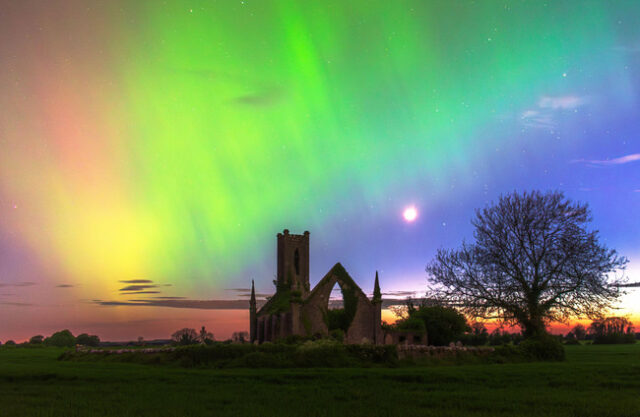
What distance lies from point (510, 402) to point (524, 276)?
26.2 metres

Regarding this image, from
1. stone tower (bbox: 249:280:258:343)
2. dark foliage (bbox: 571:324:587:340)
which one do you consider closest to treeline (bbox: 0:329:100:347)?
stone tower (bbox: 249:280:258:343)

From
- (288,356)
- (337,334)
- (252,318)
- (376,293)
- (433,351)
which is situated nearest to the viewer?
(288,356)

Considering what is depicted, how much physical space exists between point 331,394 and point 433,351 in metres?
17.4

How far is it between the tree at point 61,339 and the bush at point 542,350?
7464cm

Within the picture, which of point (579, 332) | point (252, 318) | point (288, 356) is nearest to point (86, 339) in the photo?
point (252, 318)

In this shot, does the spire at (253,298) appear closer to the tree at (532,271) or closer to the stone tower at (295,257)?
the stone tower at (295,257)

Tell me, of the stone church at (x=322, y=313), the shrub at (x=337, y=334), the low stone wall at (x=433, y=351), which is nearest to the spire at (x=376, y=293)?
the stone church at (x=322, y=313)

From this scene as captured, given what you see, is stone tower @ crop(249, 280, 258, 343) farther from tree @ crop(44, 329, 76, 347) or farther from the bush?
tree @ crop(44, 329, 76, 347)

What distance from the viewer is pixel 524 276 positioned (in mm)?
38219

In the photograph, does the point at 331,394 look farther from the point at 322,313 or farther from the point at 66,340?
the point at 66,340

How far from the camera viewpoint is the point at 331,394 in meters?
15.5

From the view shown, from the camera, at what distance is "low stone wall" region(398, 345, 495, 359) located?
3003 cm

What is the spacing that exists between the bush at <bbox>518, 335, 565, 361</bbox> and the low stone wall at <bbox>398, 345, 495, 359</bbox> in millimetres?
2356

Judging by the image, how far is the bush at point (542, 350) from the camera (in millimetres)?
32969
